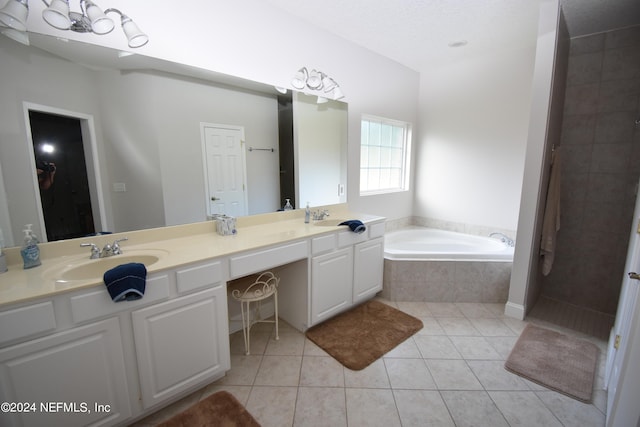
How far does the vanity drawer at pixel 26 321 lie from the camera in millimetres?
1076

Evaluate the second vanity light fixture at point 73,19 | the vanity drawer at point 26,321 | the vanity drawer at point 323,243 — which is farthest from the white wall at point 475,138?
the vanity drawer at point 26,321

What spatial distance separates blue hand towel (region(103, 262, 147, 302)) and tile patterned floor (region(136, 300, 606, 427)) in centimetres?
79

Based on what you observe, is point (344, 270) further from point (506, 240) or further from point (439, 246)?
point (506, 240)

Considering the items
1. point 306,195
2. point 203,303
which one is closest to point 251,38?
point 306,195

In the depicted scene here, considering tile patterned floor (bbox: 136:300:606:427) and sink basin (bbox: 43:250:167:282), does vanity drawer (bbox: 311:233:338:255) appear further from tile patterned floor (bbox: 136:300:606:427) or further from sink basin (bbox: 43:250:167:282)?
sink basin (bbox: 43:250:167:282)

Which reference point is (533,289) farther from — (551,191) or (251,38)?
(251,38)

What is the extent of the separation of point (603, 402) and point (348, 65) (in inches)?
124

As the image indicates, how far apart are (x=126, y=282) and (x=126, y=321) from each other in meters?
0.24

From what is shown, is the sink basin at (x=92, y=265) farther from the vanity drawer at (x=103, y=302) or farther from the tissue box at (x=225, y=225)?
the tissue box at (x=225, y=225)

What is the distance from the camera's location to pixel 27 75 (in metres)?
1.43

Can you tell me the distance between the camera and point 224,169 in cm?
214

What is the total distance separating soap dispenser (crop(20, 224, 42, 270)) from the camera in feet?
4.56

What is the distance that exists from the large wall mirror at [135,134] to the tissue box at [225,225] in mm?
117

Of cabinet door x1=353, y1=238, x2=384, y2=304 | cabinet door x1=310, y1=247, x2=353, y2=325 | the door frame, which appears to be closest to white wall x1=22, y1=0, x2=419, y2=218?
the door frame
